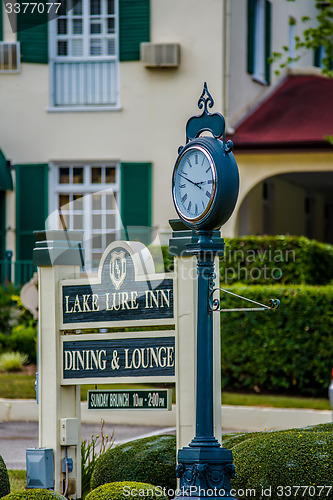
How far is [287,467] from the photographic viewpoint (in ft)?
19.3

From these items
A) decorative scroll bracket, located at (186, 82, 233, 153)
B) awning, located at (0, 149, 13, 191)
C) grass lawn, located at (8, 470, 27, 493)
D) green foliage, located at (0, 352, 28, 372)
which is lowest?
grass lawn, located at (8, 470, 27, 493)

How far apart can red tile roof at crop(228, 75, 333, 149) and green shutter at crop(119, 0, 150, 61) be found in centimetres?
235

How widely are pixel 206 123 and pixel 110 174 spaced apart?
36.9 feet

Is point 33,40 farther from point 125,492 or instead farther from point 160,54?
point 125,492

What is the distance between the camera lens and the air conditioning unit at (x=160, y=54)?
16.2m

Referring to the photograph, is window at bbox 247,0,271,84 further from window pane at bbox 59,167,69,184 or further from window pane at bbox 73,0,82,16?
window pane at bbox 59,167,69,184

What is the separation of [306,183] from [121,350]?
1485cm

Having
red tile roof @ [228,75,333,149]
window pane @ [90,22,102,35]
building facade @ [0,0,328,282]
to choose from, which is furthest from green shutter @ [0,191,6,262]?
red tile roof @ [228,75,333,149]

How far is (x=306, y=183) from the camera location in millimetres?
20781

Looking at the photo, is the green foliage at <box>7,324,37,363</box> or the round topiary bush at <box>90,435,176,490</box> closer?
the round topiary bush at <box>90,435,176,490</box>

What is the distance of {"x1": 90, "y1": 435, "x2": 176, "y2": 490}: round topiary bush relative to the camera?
646 cm

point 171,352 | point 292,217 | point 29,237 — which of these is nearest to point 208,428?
point 171,352

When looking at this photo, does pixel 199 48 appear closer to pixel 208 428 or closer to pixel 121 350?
pixel 121 350

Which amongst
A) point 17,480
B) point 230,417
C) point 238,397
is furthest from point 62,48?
point 17,480
